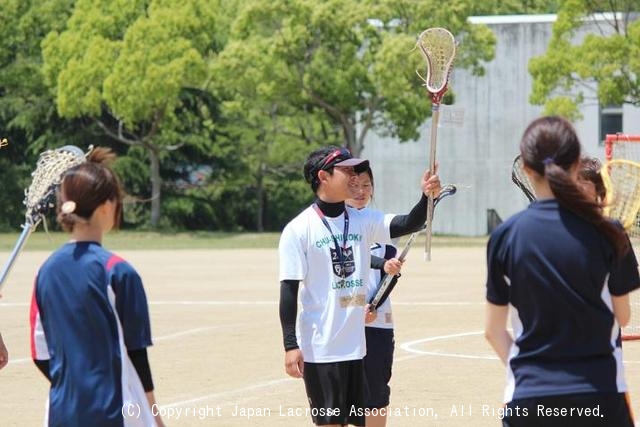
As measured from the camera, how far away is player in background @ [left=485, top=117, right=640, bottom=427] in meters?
4.66

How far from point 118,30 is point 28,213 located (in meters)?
41.6

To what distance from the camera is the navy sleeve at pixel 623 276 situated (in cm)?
480

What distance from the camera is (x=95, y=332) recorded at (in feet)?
16.1

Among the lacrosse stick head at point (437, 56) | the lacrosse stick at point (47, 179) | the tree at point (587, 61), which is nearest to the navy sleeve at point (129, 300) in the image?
the lacrosse stick at point (47, 179)

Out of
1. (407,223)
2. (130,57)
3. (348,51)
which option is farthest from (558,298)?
(348,51)

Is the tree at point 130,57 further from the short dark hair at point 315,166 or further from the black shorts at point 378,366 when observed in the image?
the short dark hair at point 315,166

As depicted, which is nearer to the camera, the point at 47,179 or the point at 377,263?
the point at 47,179

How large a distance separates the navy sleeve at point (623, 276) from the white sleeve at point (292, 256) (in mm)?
2490

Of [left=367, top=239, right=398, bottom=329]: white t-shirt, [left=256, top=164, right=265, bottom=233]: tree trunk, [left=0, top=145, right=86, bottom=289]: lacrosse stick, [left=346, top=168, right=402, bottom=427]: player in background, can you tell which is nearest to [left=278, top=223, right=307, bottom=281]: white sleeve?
[left=346, top=168, right=402, bottom=427]: player in background

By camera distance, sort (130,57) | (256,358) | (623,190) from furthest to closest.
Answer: (130,57), (256,358), (623,190)

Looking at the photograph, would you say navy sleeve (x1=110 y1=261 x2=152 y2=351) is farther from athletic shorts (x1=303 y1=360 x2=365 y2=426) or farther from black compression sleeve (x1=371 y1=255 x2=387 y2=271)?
black compression sleeve (x1=371 y1=255 x2=387 y2=271)

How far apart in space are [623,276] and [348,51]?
4054 cm

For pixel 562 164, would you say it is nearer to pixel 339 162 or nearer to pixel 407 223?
Result: pixel 339 162

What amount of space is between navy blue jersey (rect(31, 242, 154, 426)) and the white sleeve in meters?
2.08
